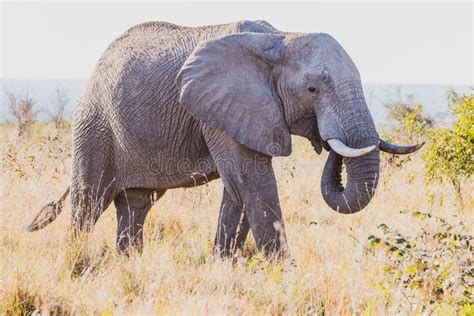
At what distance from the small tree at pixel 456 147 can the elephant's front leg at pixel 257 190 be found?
2.65m

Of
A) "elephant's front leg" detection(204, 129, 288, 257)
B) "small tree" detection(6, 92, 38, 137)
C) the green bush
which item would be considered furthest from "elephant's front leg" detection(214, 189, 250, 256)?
"small tree" detection(6, 92, 38, 137)

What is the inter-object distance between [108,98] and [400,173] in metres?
6.34

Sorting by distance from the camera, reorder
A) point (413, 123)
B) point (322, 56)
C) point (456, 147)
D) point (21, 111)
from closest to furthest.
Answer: point (322, 56) → point (456, 147) → point (413, 123) → point (21, 111)

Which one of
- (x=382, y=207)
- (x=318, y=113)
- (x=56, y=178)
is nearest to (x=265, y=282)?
(x=318, y=113)

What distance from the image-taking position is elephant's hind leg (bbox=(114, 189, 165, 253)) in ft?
23.4

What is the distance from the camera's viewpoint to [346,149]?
5328 millimetres

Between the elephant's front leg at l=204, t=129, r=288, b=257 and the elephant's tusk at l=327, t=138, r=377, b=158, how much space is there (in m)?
0.66

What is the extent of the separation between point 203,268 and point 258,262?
16.2 inches

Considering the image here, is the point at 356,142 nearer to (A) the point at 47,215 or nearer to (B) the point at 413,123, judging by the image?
(A) the point at 47,215

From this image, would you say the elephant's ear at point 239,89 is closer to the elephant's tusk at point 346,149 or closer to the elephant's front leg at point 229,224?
the elephant's tusk at point 346,149

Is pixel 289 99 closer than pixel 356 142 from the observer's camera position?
No

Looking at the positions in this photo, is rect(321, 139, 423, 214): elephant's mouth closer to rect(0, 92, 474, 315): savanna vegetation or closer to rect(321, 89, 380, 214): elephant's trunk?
rect(321, 89, 380, 214): elephant's trunk

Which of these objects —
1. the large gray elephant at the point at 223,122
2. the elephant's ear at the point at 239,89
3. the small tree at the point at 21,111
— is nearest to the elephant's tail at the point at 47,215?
the large gray elephant at the point at 223,122

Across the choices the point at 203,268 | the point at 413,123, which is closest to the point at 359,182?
the point at 203,268
